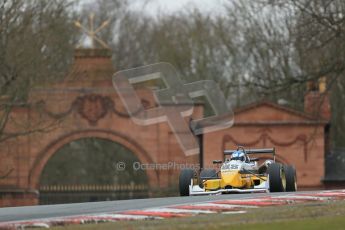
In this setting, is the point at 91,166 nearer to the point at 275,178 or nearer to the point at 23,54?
the point at 23,54

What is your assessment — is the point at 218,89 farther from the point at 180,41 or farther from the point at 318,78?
the point at 318,78

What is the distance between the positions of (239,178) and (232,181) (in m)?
0.22

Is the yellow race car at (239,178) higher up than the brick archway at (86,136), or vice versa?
the brick archway at (86,136)

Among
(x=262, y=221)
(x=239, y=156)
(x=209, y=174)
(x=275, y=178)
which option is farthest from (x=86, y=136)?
(x=262, y=221)

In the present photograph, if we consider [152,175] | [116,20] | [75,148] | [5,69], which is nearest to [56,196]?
[152,175]

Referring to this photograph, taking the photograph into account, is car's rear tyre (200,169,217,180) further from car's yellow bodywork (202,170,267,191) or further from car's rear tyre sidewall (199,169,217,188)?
car's yellow bodywork (202,170,267,191)

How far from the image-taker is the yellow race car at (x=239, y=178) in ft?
101

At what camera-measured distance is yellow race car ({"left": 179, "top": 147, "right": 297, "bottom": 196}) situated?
30.8 meters

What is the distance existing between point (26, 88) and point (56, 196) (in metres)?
6.44

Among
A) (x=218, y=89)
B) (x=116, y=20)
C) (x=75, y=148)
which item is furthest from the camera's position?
(x=116, y=20)

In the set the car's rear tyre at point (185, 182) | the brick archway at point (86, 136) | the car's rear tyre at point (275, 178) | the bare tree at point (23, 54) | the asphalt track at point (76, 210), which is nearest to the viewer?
the asphalt track at point (76, 210)

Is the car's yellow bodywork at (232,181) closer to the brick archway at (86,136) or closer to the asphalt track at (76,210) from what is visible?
the asphalt track at (76,210)

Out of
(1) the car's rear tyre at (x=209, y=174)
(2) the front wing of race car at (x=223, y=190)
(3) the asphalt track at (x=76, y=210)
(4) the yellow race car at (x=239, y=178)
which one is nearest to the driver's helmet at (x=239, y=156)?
(4) the yellow race car at (x=239, y=178)

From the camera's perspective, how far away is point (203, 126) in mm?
57156
